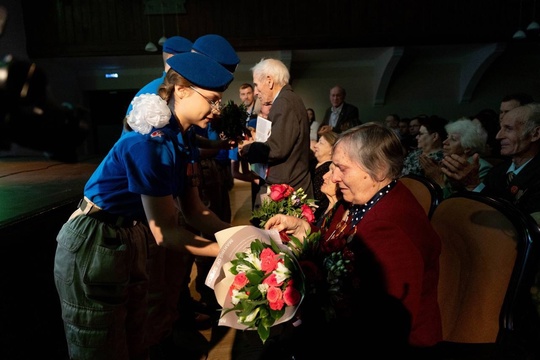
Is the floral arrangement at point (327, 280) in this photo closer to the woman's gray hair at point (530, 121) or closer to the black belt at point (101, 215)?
the black belt at point (101, 215)

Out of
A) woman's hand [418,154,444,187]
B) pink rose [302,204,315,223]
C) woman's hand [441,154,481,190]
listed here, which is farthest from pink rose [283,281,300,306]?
woman's hand [418,154,444,187]

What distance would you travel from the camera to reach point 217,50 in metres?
1.51

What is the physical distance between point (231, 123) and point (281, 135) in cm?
39

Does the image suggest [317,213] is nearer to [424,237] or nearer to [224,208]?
[224,208]

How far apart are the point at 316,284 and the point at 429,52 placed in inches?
345

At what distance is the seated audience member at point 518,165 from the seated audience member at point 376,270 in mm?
984

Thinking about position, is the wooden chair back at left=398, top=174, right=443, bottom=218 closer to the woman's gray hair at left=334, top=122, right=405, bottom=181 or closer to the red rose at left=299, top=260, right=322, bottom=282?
the woman's gray hair at left=334, top=122, right=405, bottom=181

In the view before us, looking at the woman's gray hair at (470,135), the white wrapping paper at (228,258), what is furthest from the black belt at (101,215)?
the woman's gray hair at (470,135)

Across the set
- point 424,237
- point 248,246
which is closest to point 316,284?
point 248,246

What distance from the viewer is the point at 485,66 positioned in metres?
8.54

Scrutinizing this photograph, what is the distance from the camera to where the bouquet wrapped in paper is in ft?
3.35

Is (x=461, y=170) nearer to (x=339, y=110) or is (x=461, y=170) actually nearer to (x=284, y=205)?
(x=284, y=205)

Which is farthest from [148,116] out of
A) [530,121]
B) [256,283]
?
[530,121]

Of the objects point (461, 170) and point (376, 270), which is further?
point (461, 170)
